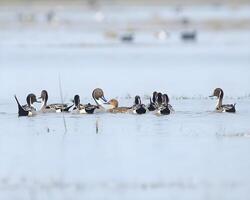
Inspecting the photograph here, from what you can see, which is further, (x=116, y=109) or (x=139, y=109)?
(x=116, y=109)

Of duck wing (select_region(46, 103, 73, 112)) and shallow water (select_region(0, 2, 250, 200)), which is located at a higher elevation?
duck wing (select_region(46, 103, 73, 112))

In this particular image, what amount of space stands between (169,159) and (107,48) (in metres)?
27.3

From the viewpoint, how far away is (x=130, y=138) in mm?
18516

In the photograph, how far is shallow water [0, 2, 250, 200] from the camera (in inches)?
586

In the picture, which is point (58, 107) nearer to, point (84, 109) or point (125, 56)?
point (84, 109)

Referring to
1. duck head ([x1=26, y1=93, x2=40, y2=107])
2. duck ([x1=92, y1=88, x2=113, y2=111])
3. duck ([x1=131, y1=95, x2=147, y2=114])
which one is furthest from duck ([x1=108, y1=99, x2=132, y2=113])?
duck head ([x1=26, y1=93, x2=40, y2=107])

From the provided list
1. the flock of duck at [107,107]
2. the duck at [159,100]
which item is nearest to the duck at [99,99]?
the flock of duck at [107,107]

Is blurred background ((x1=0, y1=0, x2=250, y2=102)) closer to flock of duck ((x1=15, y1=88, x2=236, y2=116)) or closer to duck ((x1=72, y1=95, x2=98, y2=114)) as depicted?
flock of duck ((x1=15, y1=88, x2=236, y2=116))

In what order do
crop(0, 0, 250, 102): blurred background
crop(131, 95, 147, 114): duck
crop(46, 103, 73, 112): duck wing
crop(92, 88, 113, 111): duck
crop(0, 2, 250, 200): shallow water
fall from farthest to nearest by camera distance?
1. crop(0, 0, 250, 102): blurred background
2. crop(92, 88, 113, 111): duck
3. crop(46, 103, 73, 112): duck wing
4. crop(131, 95, 147, 114): duck
5. crop(0, 2, 250, 200): shallow water

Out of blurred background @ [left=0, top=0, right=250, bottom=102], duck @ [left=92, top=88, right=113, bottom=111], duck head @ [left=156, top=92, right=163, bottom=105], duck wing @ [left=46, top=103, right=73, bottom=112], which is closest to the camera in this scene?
duck head @ [left=156, top=92, right=163, bottom=105]

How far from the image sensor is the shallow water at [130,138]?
1489cm

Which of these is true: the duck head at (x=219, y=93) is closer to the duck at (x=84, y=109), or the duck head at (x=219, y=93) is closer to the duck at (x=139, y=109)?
the duck at (x=139, y=109)

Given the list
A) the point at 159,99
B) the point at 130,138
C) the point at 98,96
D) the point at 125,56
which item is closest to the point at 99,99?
the point at 98,96

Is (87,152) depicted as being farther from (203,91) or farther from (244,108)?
(203,91)
